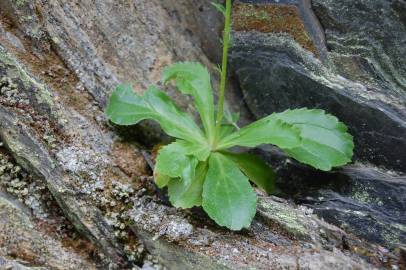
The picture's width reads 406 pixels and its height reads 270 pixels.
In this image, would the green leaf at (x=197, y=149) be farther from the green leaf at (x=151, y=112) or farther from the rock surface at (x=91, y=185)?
the rock surface at (x=91, y=185)

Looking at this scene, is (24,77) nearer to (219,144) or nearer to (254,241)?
(219,144)

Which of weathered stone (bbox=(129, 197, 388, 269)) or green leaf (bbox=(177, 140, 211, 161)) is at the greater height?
green leaf (bbox=(177, 140, 211, 161))

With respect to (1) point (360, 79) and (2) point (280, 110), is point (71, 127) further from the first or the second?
(1) point (360, 79)

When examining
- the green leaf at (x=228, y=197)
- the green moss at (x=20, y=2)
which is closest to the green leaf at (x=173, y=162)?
the green leaf at (x=228, y=197)

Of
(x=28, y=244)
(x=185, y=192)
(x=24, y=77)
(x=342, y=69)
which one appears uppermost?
(x=342, y=69)

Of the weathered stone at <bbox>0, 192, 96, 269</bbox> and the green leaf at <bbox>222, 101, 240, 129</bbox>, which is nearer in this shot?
the weathered stone at <bbox>0, 192, 96, 269</bbox>

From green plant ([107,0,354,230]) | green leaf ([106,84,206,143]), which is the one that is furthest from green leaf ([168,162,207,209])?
green leaf ([106,84,206,143])

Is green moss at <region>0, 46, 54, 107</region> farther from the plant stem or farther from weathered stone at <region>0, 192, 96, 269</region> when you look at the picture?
the plant stem

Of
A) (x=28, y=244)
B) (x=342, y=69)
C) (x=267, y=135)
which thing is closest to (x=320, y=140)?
(x=267, y=135)
